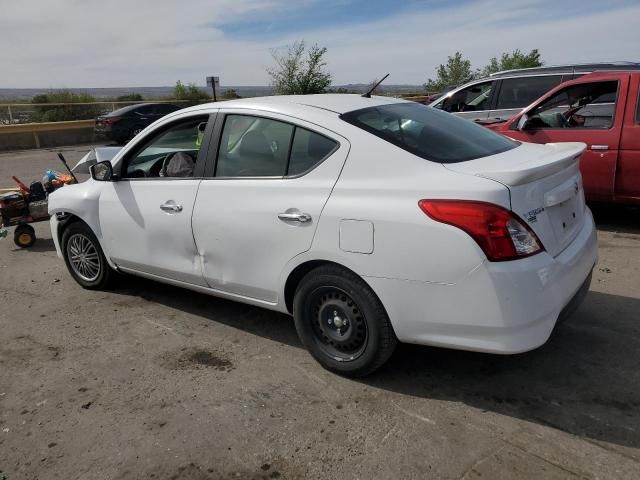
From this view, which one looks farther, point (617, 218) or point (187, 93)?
point (187, 93)

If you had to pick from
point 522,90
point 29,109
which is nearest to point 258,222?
point 522,90

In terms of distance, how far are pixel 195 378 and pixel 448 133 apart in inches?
84.9

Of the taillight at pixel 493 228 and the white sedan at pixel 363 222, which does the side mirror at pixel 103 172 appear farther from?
the taillight at pixel 493 228

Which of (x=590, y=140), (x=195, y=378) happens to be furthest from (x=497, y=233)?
(x=590, y=140)

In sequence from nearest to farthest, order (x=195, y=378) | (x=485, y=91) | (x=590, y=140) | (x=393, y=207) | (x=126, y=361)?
(x=393, y=207) → (x=195, y=378) → (x=126, y=361) → (x=590, y=140) → (x=485, y=91)

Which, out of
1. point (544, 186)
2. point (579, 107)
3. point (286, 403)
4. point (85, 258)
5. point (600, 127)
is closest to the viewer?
point (544, 186)

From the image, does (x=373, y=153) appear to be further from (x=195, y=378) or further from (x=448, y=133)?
(x=195, y=378)

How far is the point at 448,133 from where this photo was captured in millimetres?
3461

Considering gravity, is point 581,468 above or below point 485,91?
below

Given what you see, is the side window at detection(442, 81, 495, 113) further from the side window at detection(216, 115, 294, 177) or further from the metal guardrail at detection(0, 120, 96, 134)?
the metal guardrail at detection(0, 120, 96, 134)

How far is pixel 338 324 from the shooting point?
126 inches

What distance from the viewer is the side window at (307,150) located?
10.6 ft

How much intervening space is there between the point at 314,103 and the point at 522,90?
6.11 m

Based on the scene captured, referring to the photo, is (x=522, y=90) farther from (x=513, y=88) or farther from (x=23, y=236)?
(x=23, y=236)
